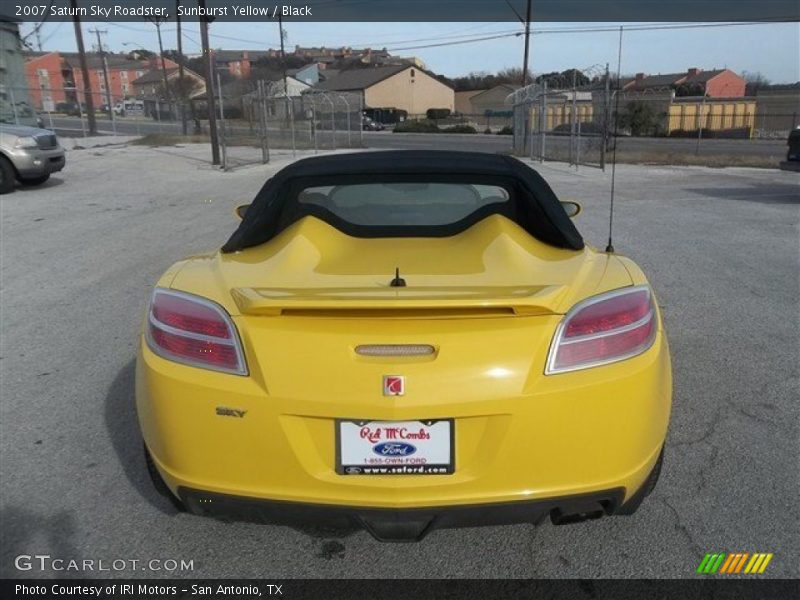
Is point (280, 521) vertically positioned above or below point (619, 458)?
below

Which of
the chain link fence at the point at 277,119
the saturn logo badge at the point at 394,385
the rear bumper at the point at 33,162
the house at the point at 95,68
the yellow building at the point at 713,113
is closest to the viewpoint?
the saturn logo badge at the point at 394,385

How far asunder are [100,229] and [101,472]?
24.8ft

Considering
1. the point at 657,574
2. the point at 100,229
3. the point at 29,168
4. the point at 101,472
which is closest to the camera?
the point at 657,574

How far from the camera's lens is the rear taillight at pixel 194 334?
85.0 inches

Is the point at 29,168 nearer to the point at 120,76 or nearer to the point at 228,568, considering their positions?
the point at 228,568

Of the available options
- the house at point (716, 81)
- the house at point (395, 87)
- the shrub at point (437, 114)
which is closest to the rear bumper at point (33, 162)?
the house at point (716, 81)

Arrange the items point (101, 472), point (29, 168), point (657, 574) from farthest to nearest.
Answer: point (29, 168), point (101, 472), point (657, 574)

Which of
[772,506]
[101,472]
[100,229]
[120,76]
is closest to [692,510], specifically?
[772,506]

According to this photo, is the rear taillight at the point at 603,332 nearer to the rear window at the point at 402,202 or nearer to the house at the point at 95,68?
the rear window at the point at 402,202

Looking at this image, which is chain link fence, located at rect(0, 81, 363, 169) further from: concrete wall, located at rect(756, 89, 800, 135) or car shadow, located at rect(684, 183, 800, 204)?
concrete wall, located at rect(756, 89, 800, 135)

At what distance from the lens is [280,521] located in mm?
2166

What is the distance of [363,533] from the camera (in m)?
2.66

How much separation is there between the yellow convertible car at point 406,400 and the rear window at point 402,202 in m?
1.24

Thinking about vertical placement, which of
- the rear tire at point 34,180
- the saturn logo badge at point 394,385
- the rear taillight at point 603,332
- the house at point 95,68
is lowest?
the rear tire at point 34,180
